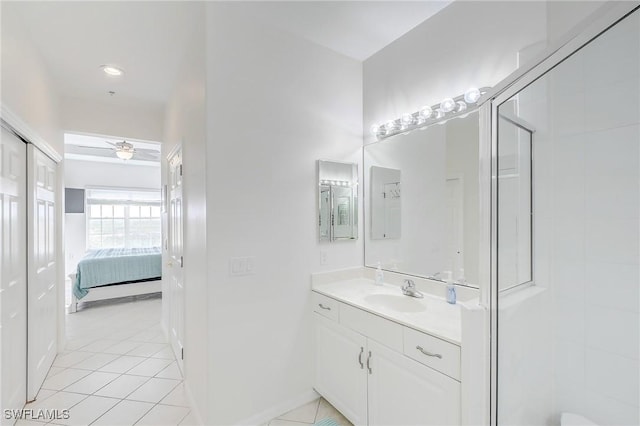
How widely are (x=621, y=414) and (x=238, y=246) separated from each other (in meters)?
2.24

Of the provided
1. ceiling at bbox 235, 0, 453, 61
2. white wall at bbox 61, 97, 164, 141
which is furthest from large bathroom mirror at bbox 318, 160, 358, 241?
white wall at bbox 61, 97, 164, 141

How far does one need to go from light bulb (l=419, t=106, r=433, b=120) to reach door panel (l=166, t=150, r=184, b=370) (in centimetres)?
202

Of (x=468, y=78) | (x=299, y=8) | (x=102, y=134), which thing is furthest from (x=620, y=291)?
(x=102, y=134)

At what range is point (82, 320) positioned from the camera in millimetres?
4062

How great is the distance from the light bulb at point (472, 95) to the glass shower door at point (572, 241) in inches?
12.2

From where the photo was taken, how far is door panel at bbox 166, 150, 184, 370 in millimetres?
2554

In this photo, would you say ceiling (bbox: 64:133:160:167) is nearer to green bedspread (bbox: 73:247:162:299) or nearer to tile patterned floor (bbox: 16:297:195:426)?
green bedspread (bbox: 73:247:162:299)

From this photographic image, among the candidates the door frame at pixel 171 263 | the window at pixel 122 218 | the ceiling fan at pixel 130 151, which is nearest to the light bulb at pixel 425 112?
the door frame at pixel 171 263

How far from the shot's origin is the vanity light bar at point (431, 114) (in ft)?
5.82

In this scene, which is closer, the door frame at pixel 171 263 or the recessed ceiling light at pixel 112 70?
the door frame at pixel 171 263

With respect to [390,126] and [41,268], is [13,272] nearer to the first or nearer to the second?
[41,268]

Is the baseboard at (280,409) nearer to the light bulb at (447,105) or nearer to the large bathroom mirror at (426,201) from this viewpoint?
the large bathroom mirror at (426,201)

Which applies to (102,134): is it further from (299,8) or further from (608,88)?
(608,88)

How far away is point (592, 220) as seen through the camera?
57.7 inches
